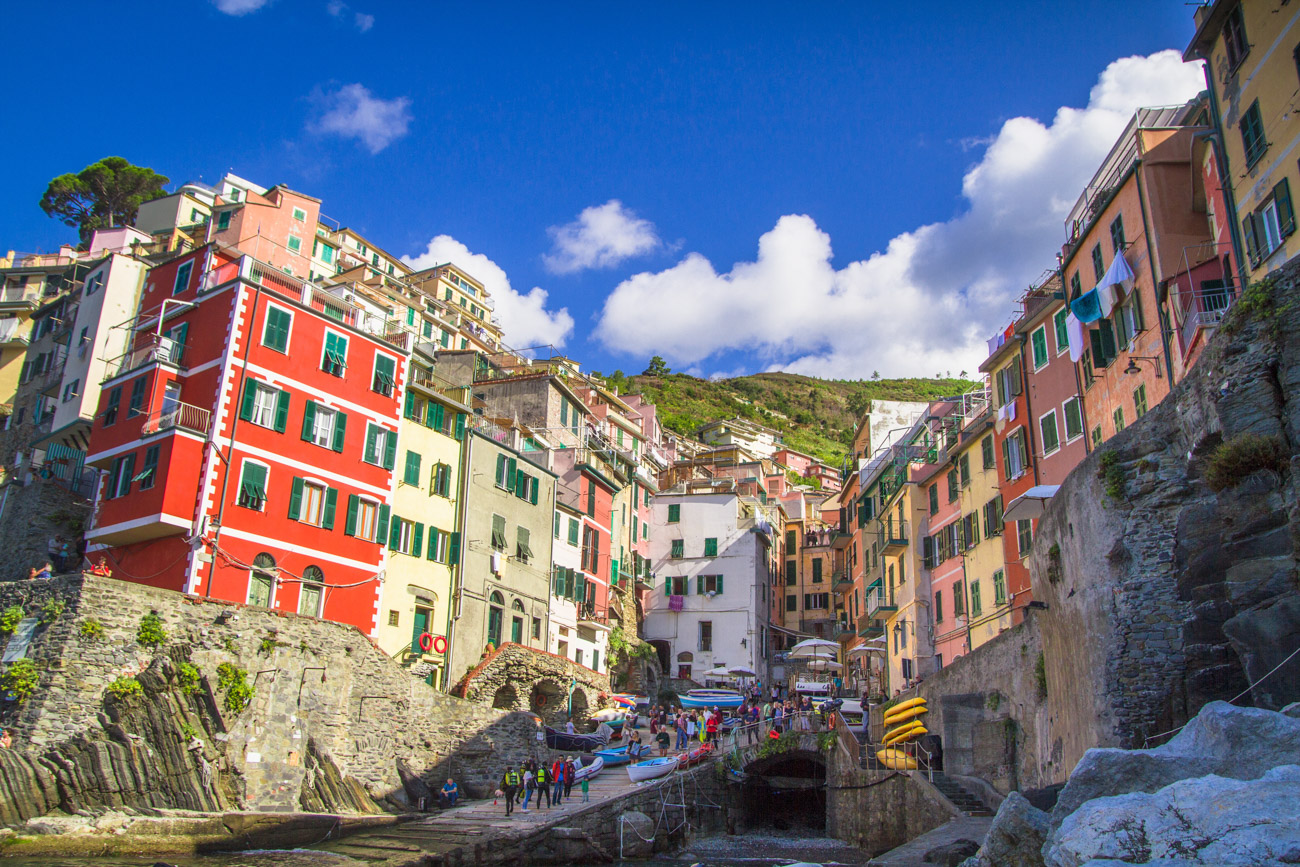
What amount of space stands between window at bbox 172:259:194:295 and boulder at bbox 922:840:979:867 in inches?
1264

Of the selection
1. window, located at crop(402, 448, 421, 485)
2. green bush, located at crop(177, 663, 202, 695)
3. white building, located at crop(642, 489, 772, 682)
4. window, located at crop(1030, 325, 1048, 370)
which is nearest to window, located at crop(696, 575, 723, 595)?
white building, located at crop(642, 489, 772, 682)

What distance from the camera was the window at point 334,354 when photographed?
116 ft

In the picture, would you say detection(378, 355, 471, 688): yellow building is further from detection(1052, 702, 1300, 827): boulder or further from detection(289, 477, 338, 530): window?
detection(1052, 702, 1300, 827): boulder

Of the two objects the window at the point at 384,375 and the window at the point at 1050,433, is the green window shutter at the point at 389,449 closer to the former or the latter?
the window at the point at 384,375

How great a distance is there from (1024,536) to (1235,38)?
17.6m

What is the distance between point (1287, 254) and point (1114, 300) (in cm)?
703

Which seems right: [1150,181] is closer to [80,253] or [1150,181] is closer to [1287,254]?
[1287,254]

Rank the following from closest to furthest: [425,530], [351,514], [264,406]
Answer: [264,406] → [351,514] → [425,530]

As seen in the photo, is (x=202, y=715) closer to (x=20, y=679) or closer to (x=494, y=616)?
(x=20, y=679)

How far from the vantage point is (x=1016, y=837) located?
47.6 ft

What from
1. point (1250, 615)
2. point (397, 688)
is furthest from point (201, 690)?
point (1250, 615)

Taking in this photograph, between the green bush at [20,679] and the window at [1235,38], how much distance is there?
3421cm

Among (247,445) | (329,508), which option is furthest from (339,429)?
(247,445)

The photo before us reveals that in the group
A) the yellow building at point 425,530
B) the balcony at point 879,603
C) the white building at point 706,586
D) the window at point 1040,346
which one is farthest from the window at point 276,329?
the white building at point 706,586
